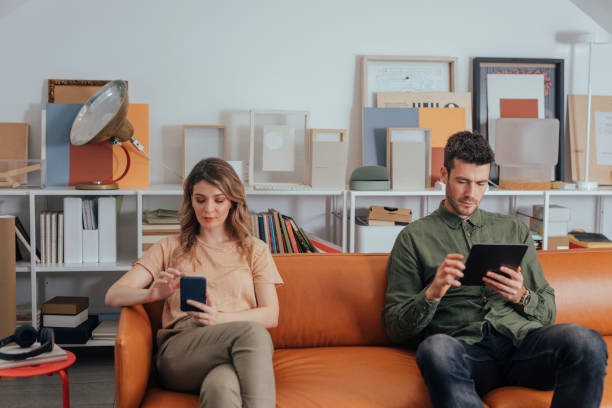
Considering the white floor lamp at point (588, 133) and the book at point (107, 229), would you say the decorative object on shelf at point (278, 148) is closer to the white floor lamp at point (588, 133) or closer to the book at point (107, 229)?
the book at point (107, 229)

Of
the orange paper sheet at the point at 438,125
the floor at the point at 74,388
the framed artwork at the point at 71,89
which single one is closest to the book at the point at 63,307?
the floor at the point at 74,388

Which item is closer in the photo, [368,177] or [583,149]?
[368,177]

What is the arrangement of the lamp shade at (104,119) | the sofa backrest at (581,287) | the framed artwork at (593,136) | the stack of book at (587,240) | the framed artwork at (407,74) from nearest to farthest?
the sofa backrest at (581,287) → the lamp shade at (104,119) → the stack of book at (587,240) → the framed artwork at (407,74) → the framed artwork at (593,136)

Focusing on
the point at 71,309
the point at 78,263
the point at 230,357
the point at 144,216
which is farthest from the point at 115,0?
the point at 230,357

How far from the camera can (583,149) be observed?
12.7ft

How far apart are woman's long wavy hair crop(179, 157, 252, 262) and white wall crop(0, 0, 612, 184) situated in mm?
1427

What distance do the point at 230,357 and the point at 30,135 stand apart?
222 cm

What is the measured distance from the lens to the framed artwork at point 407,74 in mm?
3762

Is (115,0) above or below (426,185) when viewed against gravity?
above

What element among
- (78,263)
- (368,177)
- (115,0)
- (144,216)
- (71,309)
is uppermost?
(115,0)

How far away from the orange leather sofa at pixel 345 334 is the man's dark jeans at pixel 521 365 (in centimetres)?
7

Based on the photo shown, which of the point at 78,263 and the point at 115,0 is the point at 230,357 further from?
the point at 115,0

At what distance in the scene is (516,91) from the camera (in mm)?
3873

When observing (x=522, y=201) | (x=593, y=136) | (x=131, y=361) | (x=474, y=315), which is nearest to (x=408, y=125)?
(x=522, y=201)
